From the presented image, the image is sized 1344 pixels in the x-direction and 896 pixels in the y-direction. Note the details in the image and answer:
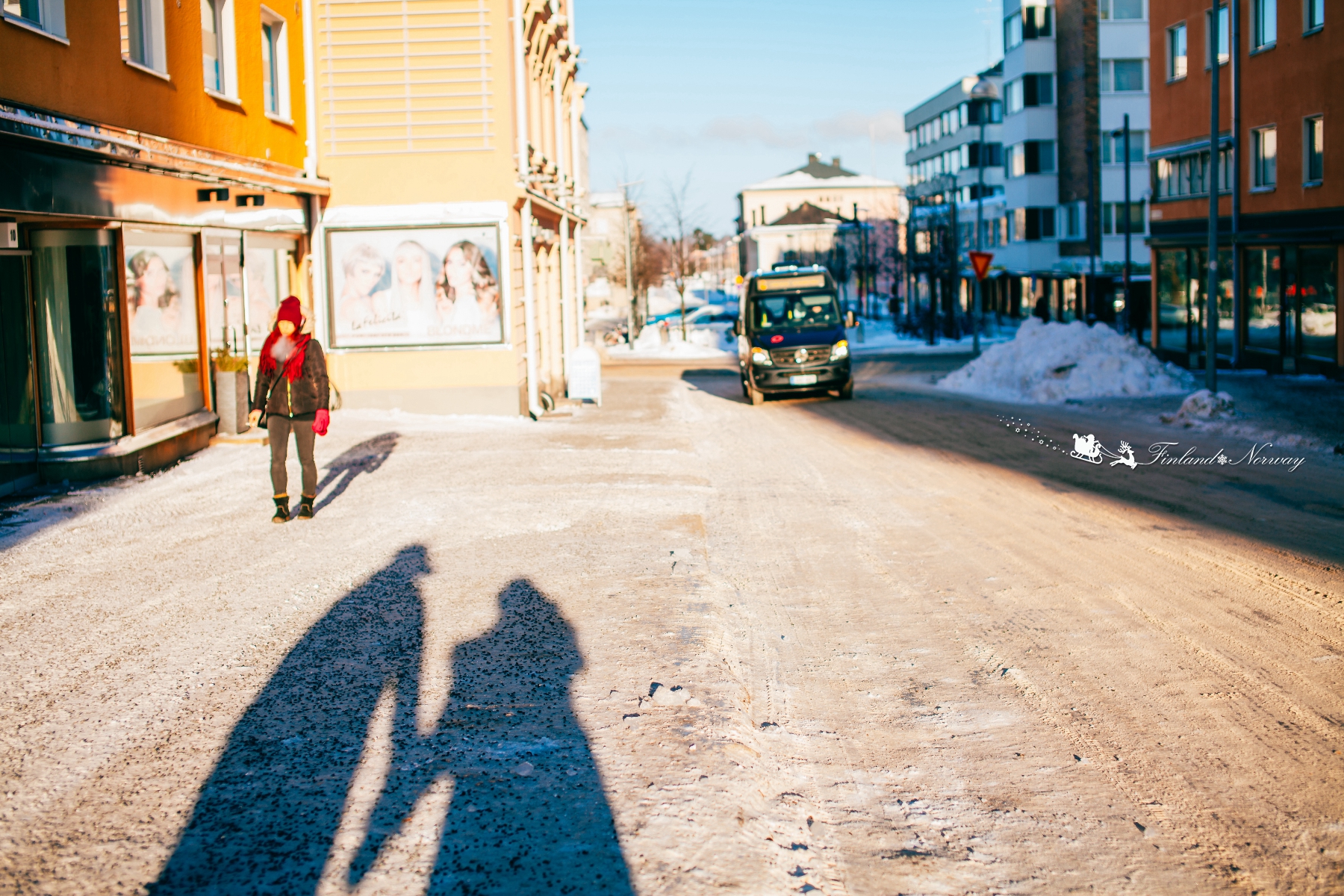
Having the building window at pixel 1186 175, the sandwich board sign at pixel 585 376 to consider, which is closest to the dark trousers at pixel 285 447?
the sandwich board sign at pixel 585 376

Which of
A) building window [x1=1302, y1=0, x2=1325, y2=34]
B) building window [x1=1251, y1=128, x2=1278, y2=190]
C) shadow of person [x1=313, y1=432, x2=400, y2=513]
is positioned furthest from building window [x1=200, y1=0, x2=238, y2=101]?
building window [x1=1251, y1=128, x2=1278, y2=190]

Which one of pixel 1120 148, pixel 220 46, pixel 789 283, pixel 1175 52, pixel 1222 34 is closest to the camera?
pixel 220 46

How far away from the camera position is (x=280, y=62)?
60.2 feet

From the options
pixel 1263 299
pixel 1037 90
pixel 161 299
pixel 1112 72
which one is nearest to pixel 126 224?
pixel 161 299

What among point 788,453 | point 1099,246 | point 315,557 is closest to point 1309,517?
point 788,453

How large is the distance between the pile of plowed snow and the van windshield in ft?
11.0

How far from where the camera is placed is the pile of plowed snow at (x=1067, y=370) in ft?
74.4

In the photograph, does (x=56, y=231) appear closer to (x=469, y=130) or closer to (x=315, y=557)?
(x=315, y=557)

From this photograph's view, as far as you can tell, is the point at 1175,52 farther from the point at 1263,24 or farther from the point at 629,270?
the point at 629,270

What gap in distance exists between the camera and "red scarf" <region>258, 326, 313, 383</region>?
991cm

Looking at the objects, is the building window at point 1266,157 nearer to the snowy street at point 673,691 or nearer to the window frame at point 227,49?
the snowy street at point 673,691

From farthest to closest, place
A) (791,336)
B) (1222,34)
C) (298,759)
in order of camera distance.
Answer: (1222,34), (791,336), (298,759)

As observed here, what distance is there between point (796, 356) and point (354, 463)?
1096cm

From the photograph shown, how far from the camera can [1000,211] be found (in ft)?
217
